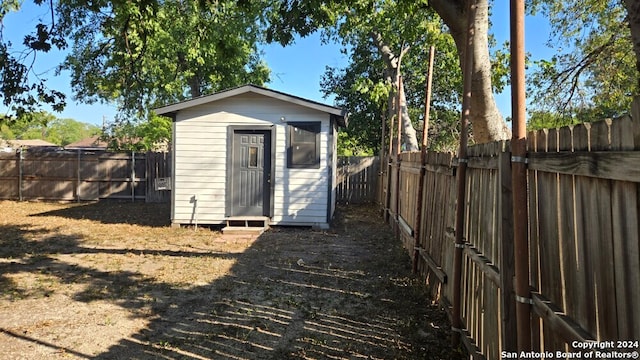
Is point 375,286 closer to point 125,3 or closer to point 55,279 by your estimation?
point 55,279

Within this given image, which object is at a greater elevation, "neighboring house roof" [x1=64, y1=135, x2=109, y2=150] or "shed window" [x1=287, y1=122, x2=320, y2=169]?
"neighboring house roof" [x1=64, y1=135, x2=109, y2=150]

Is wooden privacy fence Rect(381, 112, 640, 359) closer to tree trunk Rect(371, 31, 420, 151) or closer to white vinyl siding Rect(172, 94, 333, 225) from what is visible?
white vinyl siding Rect(172, 94, 333, 225)

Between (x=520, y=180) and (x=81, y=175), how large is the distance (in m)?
Answer: 16.1

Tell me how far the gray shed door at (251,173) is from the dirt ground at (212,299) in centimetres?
118

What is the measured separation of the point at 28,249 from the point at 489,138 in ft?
26.1

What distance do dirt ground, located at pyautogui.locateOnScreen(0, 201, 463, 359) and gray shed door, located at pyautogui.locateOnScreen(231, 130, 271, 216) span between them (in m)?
1.18

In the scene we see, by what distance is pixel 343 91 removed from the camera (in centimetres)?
2108

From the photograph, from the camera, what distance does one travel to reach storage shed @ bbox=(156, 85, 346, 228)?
9.73 meters

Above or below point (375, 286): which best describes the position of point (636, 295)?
above

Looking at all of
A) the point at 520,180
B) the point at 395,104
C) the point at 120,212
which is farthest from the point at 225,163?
the point at 520,180

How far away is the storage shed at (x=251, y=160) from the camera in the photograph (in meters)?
9.73

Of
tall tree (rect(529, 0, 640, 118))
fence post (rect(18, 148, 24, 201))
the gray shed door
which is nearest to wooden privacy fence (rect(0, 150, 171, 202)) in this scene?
fence post (rect(18, 148, 24, 201))

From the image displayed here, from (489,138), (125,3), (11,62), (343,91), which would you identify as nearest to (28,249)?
(11,62)

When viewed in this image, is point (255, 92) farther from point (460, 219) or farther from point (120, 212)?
point (460, 219)
